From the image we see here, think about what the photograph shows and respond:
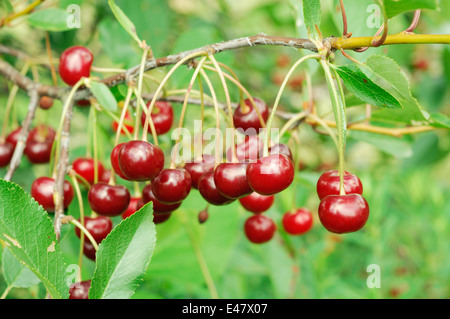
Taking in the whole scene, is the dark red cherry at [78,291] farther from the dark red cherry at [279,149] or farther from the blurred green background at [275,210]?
the dark red cherry at [279,149]

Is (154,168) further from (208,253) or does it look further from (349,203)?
(208,253)

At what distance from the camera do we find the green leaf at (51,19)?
1324 mm

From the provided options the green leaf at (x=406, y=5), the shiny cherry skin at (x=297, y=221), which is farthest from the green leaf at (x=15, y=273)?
the green leaf at (x=406, y=5)

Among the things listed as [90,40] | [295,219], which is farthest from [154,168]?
[90,40]

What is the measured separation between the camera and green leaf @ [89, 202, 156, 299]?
2.59 ft

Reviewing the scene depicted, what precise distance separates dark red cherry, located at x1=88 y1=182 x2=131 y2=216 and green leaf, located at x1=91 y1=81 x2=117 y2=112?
0.60ft

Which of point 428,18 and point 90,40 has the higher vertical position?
point 428,18

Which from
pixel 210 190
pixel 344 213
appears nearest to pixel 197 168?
pixel 210 190

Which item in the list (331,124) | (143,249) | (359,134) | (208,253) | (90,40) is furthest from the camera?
(90,40)

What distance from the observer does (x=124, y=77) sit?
107cm

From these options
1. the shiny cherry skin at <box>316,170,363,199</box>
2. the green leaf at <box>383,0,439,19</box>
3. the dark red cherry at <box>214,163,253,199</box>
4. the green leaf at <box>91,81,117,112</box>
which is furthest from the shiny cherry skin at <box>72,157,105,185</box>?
the green leaf at <box>383,0,439,19</box>

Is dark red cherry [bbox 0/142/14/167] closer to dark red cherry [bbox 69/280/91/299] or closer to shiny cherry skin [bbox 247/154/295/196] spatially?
dark red cherry [bbox 69/280/91/299]

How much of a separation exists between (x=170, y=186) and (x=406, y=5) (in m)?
0.53
